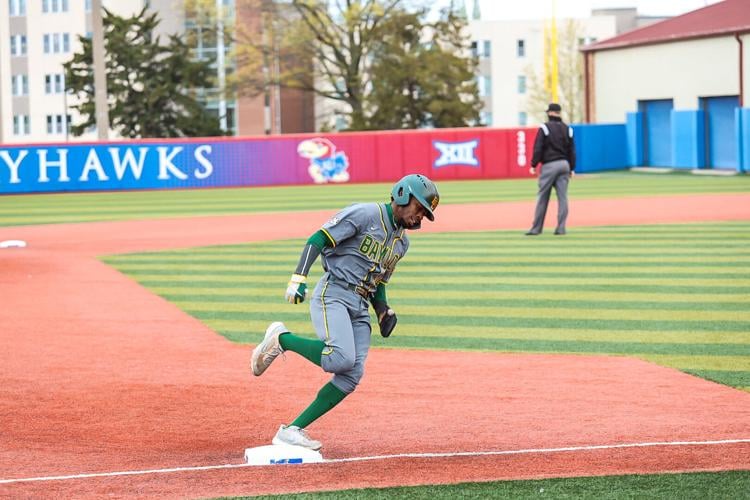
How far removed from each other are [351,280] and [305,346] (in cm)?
45

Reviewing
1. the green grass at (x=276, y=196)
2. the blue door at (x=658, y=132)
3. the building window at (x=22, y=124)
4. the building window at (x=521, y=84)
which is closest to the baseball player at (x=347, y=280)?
the green grass at (x=276, y=196)

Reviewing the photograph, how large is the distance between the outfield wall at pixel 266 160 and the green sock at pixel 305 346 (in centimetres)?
2940

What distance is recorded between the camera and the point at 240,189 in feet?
122

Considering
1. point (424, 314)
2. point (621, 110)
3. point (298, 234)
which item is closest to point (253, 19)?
point (621, 110)

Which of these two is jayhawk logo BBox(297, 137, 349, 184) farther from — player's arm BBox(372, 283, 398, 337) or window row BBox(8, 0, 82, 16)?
window row BBox(8, 0, 82, 16)

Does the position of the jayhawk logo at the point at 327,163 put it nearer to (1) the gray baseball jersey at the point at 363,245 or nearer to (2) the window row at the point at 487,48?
(1) the gray baseball jersey at the point at 363,245

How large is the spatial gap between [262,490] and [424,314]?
692cm

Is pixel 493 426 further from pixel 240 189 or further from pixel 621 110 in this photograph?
pixel 621 110

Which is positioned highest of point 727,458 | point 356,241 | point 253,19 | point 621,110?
point 253,19

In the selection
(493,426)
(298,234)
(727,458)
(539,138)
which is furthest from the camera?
(298,234)

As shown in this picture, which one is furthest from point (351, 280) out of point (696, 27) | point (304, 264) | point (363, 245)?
point (696, 27)

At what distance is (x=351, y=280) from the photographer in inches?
295

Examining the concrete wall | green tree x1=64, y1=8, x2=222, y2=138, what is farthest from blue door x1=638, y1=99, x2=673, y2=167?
green tree x1=64, y1=8, x2=222, y2=138

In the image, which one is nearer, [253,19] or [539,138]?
[539,138]
